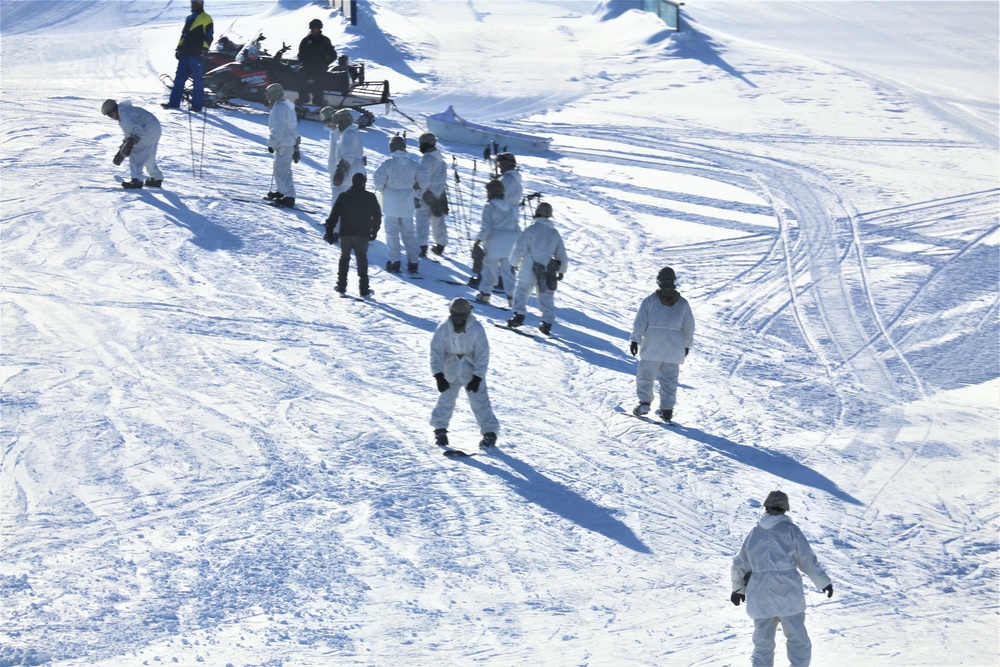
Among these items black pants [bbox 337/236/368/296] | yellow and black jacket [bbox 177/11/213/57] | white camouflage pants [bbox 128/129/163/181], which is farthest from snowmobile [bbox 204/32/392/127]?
black pants [bbox 337/236/368/296]

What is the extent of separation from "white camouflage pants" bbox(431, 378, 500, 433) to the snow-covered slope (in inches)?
10.4

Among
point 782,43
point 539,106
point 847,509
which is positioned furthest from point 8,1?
point 847,509

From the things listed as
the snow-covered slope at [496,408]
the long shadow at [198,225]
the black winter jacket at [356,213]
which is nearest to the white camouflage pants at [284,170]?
the snow-covered slope at [496,408]

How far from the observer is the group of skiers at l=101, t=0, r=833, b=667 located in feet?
24.0

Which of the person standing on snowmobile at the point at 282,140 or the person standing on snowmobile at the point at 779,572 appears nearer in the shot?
the person standing on snowmobile at the point at 779,572

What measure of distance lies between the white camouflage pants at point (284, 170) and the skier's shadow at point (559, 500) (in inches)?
273

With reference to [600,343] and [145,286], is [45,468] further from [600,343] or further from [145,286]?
[600,343]

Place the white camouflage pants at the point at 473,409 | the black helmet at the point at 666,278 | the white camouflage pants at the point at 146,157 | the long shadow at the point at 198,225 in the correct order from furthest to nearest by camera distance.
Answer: the white camouflage pants at the point at 146,157 < the long shadow at the point at 198,225 < the black helmet at the point at 666,278 < the white camouflage pants at the point at 473,409

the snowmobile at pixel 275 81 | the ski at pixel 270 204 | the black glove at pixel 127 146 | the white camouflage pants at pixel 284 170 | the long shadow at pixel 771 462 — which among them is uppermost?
the snowmobile at pixel 275 81

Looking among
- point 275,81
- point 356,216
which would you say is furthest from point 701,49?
point 356,216

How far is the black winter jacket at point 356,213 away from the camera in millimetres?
13125

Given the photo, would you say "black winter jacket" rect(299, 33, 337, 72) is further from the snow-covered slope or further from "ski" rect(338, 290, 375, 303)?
"ski" rect(338, 290, 375, 303)

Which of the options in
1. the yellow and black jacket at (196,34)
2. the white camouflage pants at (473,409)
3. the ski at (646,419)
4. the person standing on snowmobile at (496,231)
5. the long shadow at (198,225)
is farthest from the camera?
the yellow and black jacket at (196,34)

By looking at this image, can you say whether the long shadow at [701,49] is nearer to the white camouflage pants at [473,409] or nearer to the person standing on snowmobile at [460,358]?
the white camouflage pants at [473,409]
